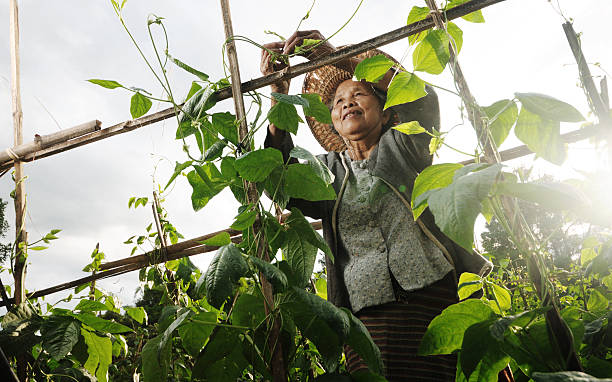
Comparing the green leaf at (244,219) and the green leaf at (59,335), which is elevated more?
the green leaf at (244,219)

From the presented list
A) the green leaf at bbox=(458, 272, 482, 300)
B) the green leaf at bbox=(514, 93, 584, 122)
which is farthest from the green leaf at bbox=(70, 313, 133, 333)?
the green leaf at bbox=(514, 93, 584, 122)

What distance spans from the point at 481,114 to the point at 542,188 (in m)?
0.22

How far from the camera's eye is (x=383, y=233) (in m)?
1.45

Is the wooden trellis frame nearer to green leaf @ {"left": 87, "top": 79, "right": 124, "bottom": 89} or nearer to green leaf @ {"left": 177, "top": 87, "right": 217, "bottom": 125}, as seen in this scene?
green leaf @ {"left": 177, "top": 87, "right": 217, "bottom": 125}

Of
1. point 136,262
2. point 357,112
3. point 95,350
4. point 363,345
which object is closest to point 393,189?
point 357,112

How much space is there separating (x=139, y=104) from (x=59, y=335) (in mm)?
674

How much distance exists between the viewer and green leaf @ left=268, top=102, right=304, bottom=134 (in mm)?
1019

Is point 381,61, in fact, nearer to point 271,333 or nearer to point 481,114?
point 481,114

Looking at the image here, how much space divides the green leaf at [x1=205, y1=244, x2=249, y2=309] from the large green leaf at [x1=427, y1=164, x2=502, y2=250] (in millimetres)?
349

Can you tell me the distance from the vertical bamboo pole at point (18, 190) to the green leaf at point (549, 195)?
5.65 feet

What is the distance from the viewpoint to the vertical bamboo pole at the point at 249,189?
84 cm

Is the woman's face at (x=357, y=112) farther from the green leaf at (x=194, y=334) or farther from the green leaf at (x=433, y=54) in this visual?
the green leaf at (x=194, y=334)

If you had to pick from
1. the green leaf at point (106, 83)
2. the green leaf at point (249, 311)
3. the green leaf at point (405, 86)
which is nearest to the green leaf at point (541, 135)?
the green leaf at point (405, 86)

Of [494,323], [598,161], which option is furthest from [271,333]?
[598,161]
